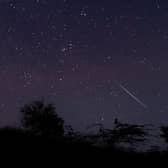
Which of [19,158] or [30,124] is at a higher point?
[30,124]

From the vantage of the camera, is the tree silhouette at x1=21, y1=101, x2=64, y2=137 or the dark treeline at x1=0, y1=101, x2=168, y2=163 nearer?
the dark treeline at x1=0, y1=101, x2=168, y2=163

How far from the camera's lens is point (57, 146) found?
32.6ft

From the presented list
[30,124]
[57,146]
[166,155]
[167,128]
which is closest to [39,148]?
[57,146]

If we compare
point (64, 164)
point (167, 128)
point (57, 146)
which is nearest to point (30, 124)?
point (167, 128)

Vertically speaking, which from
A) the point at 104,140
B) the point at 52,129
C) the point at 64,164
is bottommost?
the point at 64,164

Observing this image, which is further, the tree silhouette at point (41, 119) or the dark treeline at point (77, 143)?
the tree silhouette at point (41, 119)

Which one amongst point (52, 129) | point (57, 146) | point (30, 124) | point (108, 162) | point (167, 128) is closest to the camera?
point (108, 162)

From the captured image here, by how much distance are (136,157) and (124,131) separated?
47.4 inches

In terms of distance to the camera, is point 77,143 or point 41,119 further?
point 41,119

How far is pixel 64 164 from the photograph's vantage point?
842 centimetres

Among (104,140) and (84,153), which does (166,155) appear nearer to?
(104,140)

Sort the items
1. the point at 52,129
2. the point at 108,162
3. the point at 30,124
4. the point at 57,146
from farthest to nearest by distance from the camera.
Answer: the point at 30,124
the point at 52,129
the point at 57,146
the point at 108,162

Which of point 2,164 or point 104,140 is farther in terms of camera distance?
point 104,140

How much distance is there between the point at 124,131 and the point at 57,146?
248cm
